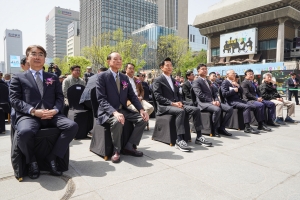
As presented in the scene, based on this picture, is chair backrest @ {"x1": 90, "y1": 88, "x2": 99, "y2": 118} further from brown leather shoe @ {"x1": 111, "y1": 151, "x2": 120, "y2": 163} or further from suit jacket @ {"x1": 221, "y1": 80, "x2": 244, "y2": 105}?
suit jacket @ {"x1": 221, "y1": 80, "x2": 244, "y2": 105}

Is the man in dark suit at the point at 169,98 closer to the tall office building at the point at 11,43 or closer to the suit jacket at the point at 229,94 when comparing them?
the suit jacket at the point at 229,94

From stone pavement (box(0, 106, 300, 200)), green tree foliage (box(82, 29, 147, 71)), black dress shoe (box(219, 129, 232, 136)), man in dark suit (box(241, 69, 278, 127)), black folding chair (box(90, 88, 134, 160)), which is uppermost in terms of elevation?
green tree foliage (box(82, 29, 147, 71))

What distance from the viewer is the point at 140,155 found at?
11.9ft

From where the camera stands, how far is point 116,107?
3732mm

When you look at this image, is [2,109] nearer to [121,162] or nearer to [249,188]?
[121,162]

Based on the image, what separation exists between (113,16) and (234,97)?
8283 centimetres

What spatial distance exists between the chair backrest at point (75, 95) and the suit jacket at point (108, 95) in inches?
61.6

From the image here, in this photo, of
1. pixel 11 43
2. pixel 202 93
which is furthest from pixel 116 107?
pixel 11 43

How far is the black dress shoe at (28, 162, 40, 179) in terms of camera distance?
8.94 ft

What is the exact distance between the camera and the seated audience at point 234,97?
564 cm

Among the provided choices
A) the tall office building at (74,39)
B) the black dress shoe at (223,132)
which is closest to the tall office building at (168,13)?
the tall office building at (74,39)

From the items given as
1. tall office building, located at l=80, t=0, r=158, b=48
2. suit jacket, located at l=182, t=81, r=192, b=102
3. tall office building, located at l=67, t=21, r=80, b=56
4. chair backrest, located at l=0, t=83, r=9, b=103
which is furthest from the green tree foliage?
tall office building, located at l=67, t=21, r=80, b=56

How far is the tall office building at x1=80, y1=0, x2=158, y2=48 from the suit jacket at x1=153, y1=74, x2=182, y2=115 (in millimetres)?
76055

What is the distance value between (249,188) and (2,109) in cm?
590
